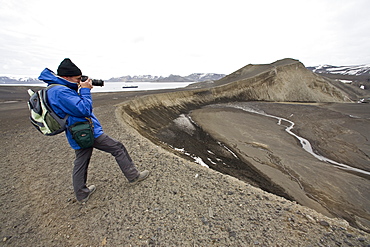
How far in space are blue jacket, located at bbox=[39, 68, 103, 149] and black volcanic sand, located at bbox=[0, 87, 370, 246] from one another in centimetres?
140

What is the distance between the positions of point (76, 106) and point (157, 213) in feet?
7.00

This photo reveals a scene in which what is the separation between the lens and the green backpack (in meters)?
2.51

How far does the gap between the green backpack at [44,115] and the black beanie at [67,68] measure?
0.78ft

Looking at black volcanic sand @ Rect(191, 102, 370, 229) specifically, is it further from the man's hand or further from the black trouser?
the man's hand

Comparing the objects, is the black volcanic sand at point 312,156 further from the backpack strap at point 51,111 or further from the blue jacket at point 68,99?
the backpack strap at point 51,111

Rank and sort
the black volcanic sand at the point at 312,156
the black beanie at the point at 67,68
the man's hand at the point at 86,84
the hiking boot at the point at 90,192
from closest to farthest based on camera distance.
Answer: the black beanie at the point at 67,68
the man's hand at the point at 86,84
the hiking boot at the point at 90,192
the black volcanic sand at the point at 312,156

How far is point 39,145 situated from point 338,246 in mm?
8054

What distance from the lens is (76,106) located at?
2.56m

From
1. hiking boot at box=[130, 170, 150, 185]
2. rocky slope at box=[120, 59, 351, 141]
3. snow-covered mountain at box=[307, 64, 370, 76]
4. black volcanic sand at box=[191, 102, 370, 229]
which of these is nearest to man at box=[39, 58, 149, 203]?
hiking boot at box=[130, 170, 150, 185]

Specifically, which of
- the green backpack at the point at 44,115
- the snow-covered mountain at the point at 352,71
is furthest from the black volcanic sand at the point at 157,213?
the snow-covered mountain at the point at 352,71

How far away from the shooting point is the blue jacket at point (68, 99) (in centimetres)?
250

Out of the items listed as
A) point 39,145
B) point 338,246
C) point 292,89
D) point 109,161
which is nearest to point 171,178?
point 109,161

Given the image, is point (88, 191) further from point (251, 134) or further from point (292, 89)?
point (292, 89)

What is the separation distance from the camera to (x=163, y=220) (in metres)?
2.86
